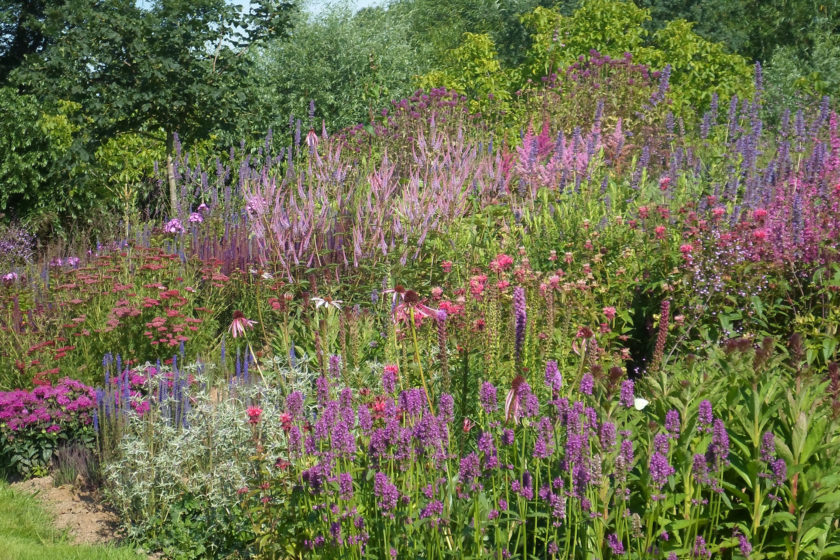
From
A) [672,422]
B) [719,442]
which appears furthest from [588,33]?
[719,442]

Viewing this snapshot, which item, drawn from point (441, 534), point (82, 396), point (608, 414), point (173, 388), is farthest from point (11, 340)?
point (608, 414)

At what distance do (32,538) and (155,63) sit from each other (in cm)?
672

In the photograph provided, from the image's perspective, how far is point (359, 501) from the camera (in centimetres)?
300

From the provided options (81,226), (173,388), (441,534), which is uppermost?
(441,534)

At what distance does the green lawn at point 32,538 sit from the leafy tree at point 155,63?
500cm

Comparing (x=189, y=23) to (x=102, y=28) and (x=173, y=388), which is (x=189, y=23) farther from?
(x=173, y=388)

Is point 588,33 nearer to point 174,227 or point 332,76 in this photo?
point 332,76

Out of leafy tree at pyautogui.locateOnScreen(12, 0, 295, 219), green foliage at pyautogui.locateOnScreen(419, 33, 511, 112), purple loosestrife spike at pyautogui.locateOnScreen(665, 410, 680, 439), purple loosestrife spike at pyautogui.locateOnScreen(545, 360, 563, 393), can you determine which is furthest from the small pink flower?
green foliage at pyautogui.locateOnScreen(419, 33, 511, 112)

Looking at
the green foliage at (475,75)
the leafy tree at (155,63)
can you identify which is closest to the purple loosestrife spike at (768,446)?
the leafy tree at (155,63)

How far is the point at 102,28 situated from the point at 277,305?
621cm

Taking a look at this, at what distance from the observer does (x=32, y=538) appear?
4363 millimetres

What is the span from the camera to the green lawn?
4.02 m

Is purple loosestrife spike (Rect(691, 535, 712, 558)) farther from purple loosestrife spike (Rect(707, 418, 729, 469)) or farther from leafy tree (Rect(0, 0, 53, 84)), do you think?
leafy tree (Rect(0, 0, 53, 84))

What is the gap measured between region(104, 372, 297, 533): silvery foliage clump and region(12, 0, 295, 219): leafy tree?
525 cm
